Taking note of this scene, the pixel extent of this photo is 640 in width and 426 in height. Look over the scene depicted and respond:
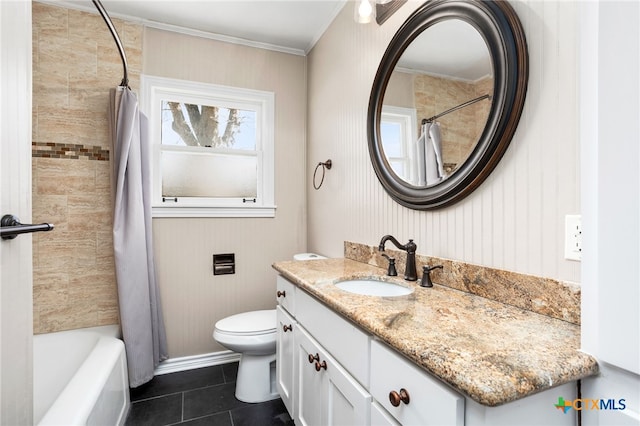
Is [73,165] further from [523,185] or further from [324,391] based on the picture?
[523,185]

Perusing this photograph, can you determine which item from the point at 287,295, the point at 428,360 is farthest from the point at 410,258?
the point at 428,360

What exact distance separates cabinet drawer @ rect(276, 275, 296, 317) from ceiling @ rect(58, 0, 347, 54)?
179 centimetres

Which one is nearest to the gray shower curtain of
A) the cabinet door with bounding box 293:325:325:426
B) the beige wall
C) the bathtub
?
the bathtub

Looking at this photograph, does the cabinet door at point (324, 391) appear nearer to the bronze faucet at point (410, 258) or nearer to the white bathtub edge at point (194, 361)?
the bronze faucet at point (410, 258)

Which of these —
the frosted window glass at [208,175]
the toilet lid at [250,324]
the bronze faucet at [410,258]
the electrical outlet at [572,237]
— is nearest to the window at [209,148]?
the frosted window glass at [208,175]

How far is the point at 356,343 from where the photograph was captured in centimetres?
98

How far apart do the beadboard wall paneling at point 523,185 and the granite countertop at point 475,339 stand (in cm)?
18

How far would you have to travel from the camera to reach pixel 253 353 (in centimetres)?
192

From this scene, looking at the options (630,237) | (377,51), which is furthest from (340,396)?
(377,51)

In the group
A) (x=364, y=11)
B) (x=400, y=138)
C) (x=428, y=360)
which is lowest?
(x=428, y=360)

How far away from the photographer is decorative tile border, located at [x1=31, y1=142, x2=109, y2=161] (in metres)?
2.05

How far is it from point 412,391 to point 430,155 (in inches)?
37.0

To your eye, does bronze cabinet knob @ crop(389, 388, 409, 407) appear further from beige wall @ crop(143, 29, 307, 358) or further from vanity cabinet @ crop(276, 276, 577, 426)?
beige wall @ crop(143, 29, 307, 358)

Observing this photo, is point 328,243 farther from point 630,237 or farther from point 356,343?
point 630,237
